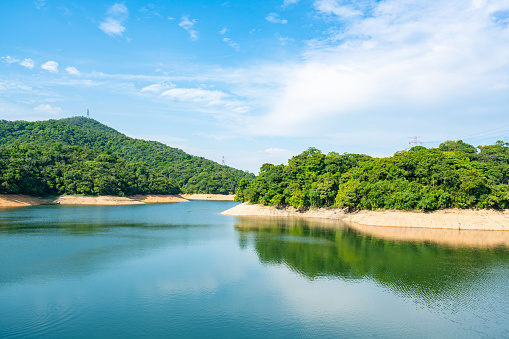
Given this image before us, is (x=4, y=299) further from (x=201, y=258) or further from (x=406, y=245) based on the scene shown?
(x=406, y=245)

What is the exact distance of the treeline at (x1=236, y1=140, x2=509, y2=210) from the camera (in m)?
44.5

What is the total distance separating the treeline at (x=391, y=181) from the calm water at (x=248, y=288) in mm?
14795

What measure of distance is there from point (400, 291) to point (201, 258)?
15265 mm

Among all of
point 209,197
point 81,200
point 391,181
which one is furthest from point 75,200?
point 391,181

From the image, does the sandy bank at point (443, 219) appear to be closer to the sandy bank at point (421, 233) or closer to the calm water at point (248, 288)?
the sandy bank at point (421, 233)

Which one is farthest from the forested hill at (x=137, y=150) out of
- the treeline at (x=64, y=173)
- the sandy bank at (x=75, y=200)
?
the sandy bank at (x=75, y=200)

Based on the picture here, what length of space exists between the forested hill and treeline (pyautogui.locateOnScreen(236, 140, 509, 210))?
74.5 m

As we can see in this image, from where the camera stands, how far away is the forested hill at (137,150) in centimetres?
12849

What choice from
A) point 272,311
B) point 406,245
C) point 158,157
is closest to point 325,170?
point 406,245

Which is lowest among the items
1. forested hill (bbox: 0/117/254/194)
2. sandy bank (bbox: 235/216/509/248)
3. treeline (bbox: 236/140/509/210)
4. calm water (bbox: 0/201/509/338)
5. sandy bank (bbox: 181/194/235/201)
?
calm water (bbox: 0/201/509/338)

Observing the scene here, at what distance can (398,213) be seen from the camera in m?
46.8

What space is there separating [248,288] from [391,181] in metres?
38.8

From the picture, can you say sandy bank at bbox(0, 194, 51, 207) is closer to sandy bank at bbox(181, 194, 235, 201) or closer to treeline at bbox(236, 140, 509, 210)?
treeline at bbox(236, 140, 509, 210)

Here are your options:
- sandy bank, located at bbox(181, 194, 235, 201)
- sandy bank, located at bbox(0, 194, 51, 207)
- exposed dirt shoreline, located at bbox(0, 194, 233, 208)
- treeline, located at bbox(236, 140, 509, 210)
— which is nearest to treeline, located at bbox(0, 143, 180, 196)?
sandy bank, located at bbox(0, 194, 51, 207)
